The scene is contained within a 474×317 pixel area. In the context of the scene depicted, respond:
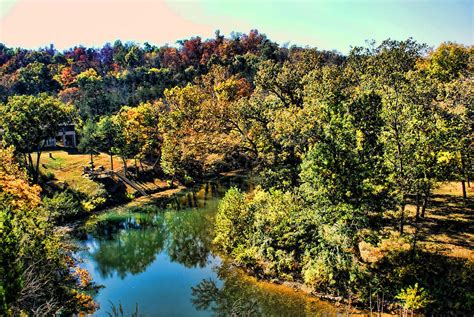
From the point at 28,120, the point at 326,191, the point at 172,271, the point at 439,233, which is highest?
the point at 28,120

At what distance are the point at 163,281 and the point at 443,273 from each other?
22.4 m

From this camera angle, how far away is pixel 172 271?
121ft

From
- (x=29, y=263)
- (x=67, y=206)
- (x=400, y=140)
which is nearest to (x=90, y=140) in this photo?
(x=67, y=206)

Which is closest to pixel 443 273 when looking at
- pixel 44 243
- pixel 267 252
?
pixel 267 252

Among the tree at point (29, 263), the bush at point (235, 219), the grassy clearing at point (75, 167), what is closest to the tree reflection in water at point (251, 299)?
the bush at point (235, 219)

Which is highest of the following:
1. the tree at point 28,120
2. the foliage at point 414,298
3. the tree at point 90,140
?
the tree at point 28,120

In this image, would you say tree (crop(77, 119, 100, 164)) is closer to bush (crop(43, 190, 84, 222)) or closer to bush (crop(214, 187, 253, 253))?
bush (crop(43, 190, 84, 222))

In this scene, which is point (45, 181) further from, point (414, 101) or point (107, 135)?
point (414, 101)

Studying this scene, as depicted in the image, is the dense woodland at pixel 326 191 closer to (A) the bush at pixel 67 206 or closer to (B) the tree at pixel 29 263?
(B) the tree at pixel 29 263

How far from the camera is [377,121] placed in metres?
29.0

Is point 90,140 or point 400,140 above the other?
point 400,140

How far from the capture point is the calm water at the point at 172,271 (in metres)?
28.4

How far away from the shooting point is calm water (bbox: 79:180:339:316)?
2838 centimetres

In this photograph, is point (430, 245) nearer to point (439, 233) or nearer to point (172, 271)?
point (439, 233)
